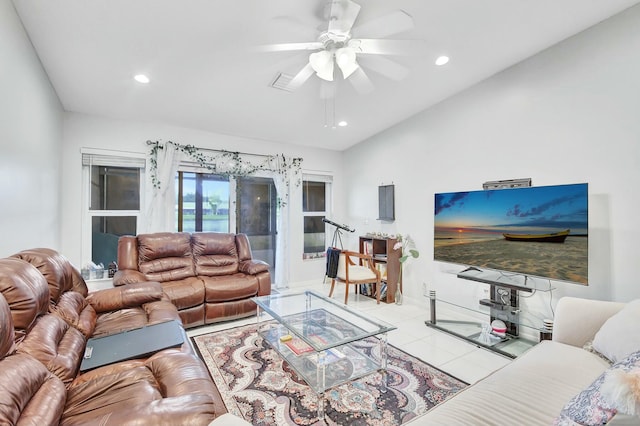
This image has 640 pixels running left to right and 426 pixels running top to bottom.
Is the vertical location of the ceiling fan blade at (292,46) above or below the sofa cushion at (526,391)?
above

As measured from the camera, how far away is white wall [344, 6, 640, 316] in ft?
7.76

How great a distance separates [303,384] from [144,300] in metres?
1.58

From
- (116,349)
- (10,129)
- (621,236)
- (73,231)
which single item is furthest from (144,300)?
(621,236)

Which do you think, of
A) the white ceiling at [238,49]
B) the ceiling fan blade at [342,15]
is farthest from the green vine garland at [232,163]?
the ceiling fan blade at [342,15]

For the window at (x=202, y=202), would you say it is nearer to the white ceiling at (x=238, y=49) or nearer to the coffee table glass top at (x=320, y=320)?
the white ceiling at (x=238, y=49)

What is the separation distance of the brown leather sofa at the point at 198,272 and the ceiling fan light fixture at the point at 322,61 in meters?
2.39

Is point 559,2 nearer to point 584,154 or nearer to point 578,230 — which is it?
point 584,154

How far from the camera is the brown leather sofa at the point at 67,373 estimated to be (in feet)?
3.30

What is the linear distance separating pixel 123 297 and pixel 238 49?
7.84 feet

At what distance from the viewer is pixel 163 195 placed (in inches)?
156

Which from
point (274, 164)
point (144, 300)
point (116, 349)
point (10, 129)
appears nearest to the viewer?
point (116, 349)

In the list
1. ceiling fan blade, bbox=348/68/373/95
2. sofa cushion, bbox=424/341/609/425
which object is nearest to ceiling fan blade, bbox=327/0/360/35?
ceiling fan blade, bbox=348/68/373/95

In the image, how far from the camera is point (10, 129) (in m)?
1.96

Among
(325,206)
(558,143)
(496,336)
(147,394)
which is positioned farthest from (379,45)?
(325,206)
